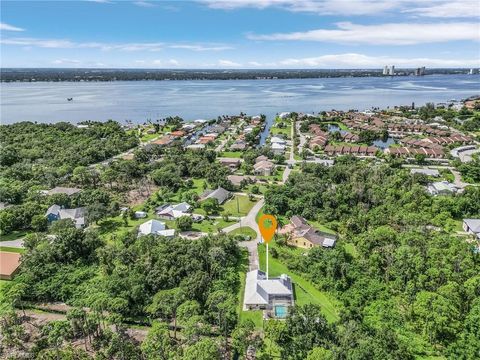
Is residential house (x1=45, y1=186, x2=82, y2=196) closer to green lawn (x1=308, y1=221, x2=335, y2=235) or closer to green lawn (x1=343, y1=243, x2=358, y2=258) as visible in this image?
green lawn (x1=308, y1=221, x2=335, y2=235)

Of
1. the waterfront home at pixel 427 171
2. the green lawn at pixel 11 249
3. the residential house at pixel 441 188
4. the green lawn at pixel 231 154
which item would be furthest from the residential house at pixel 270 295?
the green lawn at pixel 231 154

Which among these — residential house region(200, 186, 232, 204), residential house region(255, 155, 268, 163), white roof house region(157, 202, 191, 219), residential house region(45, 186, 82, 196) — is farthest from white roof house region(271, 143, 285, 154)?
residential house region(45, 186, 82, 196)

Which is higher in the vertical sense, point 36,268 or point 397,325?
point 36,268

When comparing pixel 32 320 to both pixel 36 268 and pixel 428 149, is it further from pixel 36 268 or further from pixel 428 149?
pixel 428 149

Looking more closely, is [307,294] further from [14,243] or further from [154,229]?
[14,243]

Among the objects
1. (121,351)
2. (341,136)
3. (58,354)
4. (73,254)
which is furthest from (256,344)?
(341,136)

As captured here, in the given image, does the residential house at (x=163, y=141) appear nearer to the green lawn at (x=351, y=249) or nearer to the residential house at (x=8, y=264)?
the residential house at (x=8, y=264)
